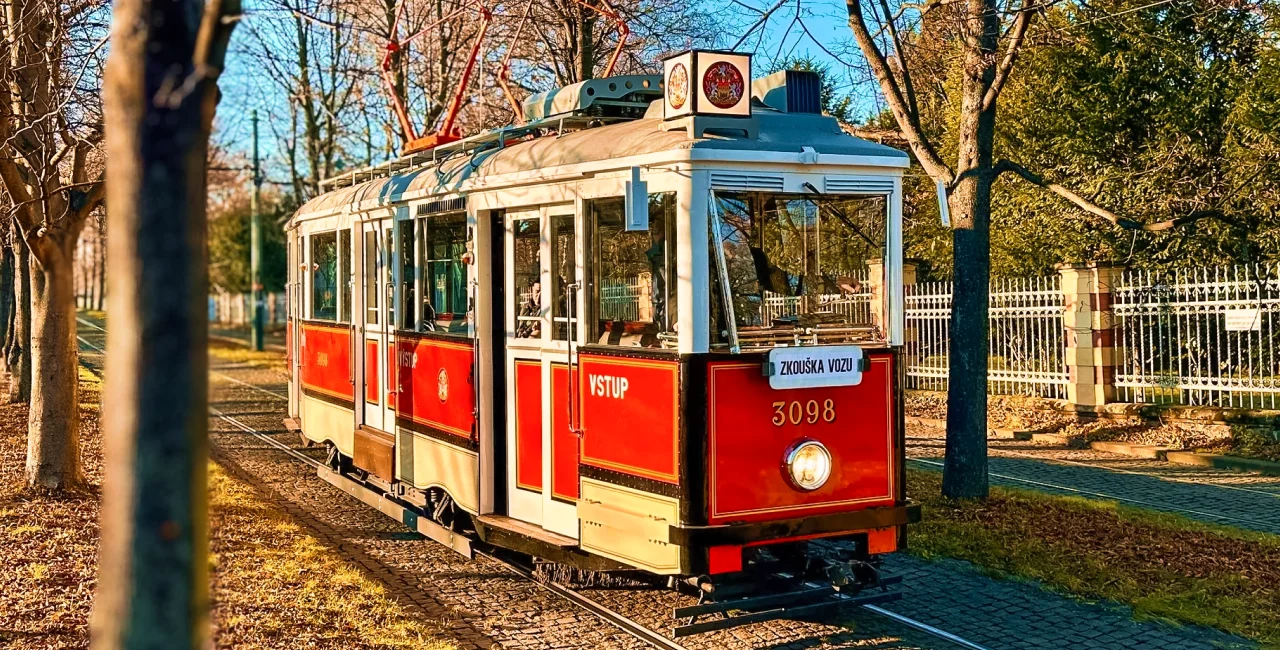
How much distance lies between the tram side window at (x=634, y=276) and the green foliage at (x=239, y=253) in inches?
1797

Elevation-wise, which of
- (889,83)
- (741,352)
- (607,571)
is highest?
(889,83)

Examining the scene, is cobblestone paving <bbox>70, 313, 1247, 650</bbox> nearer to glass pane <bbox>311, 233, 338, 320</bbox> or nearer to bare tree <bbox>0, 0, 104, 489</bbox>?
glass pane <bbox>311, 233, 338, 320</bbox>

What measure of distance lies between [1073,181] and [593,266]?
50.7 ft

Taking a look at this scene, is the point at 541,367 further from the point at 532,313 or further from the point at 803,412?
the point at 803,412

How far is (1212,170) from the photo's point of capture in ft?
62.6

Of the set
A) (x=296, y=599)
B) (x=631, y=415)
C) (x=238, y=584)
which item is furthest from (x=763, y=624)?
(x=238, y=584)

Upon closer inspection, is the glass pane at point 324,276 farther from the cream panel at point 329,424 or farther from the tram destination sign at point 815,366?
the tram destination sign at point 815,366

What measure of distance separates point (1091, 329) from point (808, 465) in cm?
1047

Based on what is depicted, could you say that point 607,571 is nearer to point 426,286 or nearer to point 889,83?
point 426,286

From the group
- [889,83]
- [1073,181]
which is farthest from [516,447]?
[1073,181]

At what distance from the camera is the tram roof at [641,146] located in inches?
257

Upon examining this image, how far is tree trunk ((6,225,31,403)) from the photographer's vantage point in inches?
647

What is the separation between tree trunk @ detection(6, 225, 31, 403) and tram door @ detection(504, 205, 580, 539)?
9440 mm

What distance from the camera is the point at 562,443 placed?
23.7 feet
